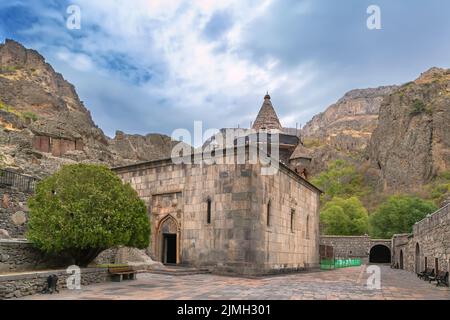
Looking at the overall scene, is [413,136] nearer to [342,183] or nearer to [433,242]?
[342,183]

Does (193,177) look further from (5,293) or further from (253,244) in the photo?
(5,293)

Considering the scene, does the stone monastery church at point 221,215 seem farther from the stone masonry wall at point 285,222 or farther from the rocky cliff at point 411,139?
the rocky cliff at point 411,139

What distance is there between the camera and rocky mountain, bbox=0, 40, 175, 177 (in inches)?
1638

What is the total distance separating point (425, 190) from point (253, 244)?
70.0 m

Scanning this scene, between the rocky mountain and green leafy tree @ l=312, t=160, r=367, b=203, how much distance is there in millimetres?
39431

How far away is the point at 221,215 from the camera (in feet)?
57.5

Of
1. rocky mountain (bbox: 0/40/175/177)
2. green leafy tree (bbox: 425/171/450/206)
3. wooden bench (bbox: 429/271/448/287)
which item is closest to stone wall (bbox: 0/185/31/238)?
rocky mountain (bbox: 0/40/175/177)

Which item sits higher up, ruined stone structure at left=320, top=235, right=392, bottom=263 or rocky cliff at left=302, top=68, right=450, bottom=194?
rocky cliff at left=302, top=68, right=450, bottom=194

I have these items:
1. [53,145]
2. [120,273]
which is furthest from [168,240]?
[53,145]

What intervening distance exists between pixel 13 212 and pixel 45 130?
116ft

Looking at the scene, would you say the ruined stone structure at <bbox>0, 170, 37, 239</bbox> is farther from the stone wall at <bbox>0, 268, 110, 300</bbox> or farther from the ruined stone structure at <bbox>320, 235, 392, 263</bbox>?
the ruined stone structure at <bbox>320, 235, 392, 263</bbox>
